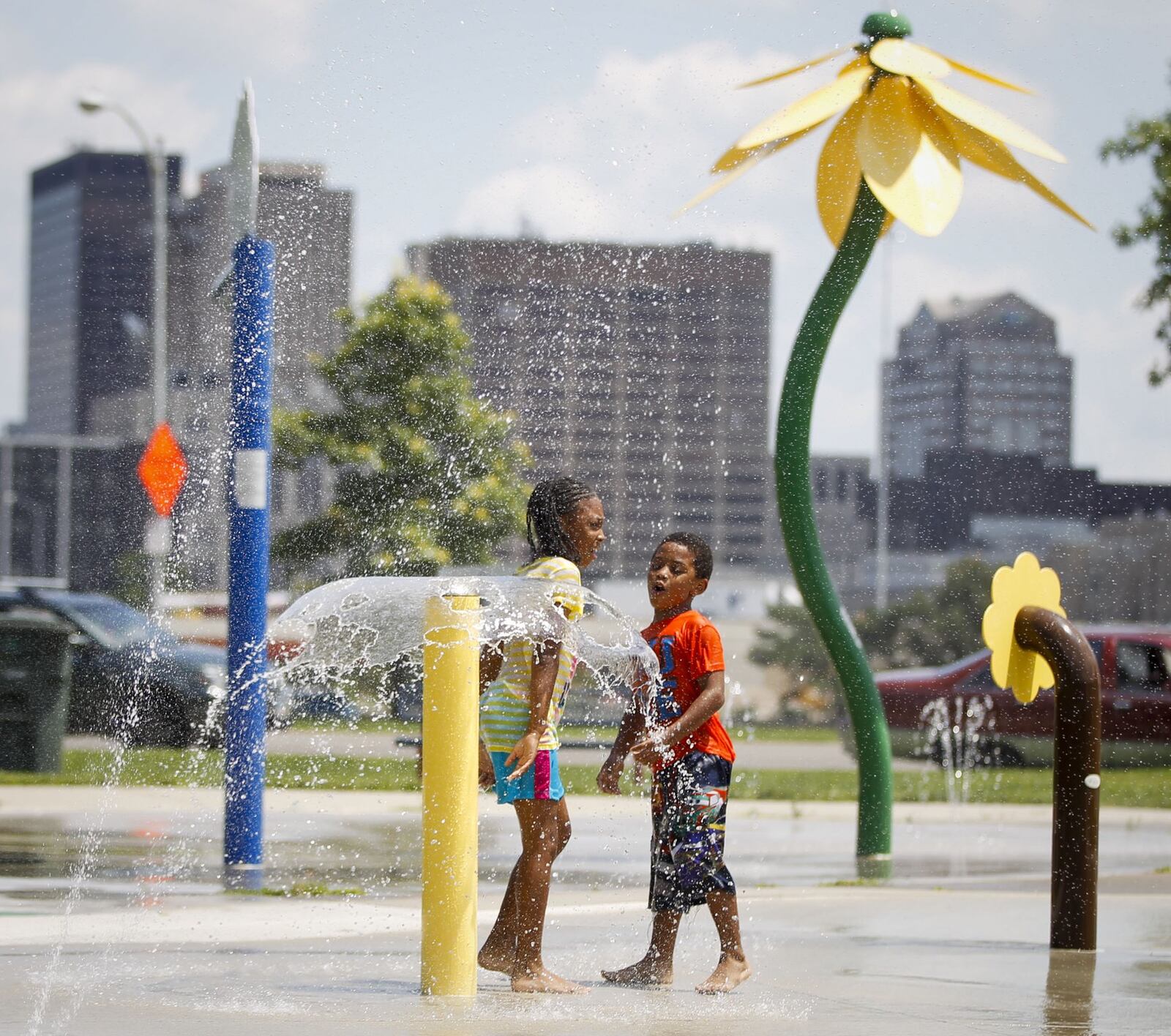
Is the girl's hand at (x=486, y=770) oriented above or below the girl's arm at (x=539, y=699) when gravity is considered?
below

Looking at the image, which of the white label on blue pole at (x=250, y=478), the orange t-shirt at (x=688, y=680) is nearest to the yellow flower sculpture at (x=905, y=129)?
the white label on blue pole at (x=250, y=478)

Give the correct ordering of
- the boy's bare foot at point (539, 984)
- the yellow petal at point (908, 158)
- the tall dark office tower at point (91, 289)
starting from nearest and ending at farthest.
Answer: the boy's bare foot at point (539, 984), the yellow petal at point (908, 158), the tall dark office tower at point (91, 289)

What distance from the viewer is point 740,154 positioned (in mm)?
8125

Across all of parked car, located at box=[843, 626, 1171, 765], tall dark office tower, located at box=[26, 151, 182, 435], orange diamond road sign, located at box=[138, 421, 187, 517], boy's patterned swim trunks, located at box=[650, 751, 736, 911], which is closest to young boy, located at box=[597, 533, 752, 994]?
boy's patterned swim trunks, located at box=[650, 751, 736, 911]

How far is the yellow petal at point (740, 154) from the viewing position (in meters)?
8.02

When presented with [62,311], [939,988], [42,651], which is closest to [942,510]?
[42,651]

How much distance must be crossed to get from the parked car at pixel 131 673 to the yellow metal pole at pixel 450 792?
8747mm

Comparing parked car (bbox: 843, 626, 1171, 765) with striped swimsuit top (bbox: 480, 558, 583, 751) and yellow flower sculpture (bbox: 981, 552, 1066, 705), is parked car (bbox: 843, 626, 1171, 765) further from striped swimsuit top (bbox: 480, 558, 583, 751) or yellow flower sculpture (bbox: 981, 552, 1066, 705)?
striped swimsuit top (bbox: 480, 558, 583, 751)

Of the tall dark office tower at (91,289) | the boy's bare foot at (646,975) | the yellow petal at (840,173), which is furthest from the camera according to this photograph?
the tall dark office tower at (91,289)

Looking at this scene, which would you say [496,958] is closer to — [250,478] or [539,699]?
[539,699]

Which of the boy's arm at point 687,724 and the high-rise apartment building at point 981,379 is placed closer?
the boy's arm at point 687,724

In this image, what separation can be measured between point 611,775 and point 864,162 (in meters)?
3.87

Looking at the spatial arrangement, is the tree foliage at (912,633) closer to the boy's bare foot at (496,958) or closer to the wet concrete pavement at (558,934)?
the wet concrete pavement at (558,934)

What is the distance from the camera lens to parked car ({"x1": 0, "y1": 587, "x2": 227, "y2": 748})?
14.1 metres
